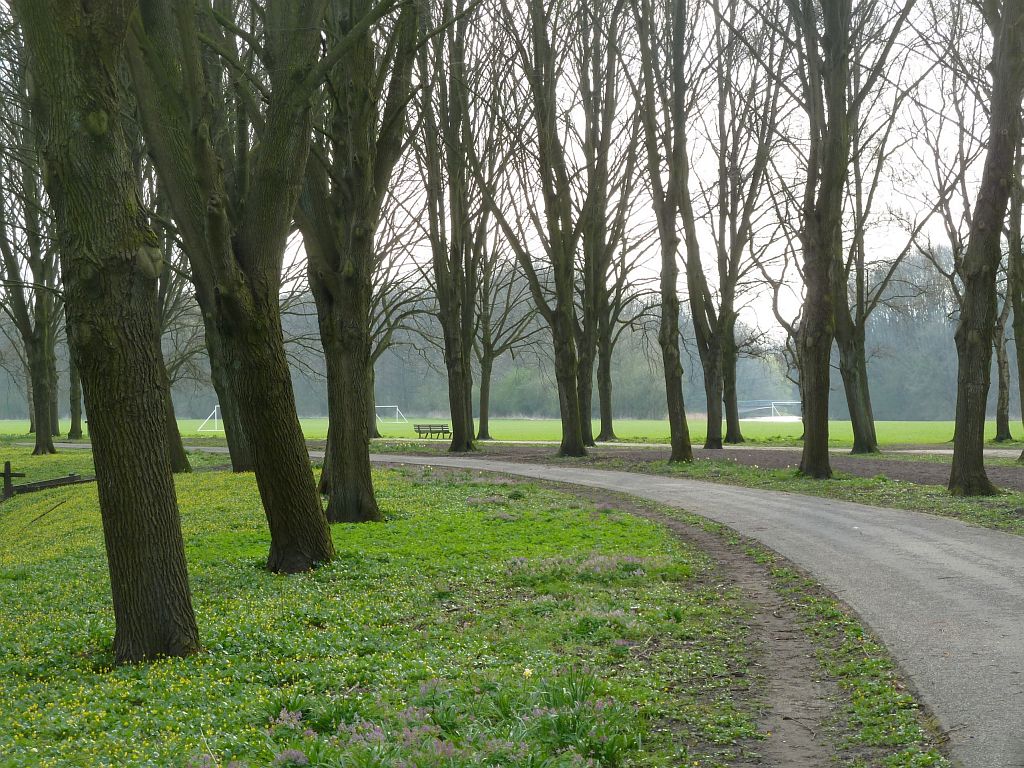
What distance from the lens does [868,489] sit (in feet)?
53.2

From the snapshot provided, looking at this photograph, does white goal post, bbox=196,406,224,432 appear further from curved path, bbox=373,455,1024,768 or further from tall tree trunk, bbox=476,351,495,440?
curved path, bbox=373,455,1024,768

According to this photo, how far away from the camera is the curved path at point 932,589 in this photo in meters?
4.95

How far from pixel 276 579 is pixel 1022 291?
25.6 metres

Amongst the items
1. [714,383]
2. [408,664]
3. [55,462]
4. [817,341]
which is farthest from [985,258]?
[55,462]

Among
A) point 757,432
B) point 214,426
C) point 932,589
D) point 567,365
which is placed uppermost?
point 567,365

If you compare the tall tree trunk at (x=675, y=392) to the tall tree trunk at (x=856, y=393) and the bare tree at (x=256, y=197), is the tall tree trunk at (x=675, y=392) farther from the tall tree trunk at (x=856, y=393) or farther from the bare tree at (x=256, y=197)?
the bare tree at (x=256, y=197)

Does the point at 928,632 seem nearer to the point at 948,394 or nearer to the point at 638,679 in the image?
the point at 638,679

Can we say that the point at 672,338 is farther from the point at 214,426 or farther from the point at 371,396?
the point at 214,426

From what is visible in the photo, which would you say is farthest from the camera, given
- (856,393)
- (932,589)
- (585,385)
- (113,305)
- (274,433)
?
(585,385)

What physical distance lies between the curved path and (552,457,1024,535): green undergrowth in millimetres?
554

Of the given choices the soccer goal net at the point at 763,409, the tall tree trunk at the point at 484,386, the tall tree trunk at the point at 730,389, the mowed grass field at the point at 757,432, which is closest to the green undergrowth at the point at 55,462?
the tall tree trunk at the point at 484,386

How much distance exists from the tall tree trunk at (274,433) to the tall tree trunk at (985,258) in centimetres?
1034

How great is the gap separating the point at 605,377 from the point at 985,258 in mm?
23774

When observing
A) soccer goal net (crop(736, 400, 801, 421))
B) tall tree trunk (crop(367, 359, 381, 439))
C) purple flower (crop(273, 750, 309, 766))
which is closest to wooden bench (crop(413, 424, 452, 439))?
tall tree trunk (crop(367, 359, 381, 439))
